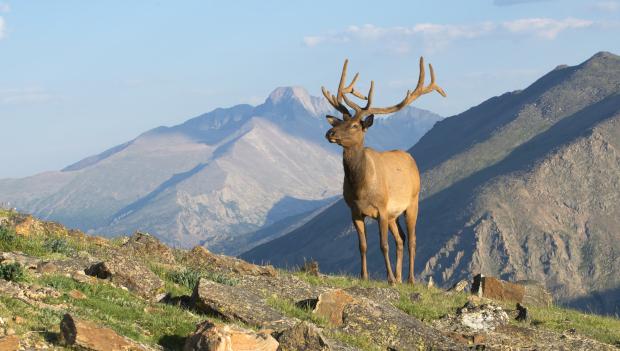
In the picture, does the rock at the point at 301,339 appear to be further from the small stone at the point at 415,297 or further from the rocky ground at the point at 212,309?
the small stone at the point at 415,297

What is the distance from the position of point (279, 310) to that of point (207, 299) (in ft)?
5.61

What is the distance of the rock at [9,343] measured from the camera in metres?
10.2

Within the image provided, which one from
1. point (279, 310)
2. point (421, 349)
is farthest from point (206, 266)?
point (421, 349)

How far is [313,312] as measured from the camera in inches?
615

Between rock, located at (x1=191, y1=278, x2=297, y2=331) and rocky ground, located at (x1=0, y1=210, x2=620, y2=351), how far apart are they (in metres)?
0.02

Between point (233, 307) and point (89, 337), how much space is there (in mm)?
3816

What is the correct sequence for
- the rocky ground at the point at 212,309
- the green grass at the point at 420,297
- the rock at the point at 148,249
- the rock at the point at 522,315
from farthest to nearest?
1. the rock at the point at 148,249
2. the rock at the point at 522,315
3. the green grass at the point at 420,297
4. the rocky ground at the point at 212,309

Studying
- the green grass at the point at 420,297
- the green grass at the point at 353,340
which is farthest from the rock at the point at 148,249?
the green grass at the point at 353,340

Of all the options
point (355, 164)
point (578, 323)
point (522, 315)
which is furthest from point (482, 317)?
point (355, 164)

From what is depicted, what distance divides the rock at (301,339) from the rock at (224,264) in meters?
6.92

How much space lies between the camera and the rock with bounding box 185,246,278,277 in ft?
64.5

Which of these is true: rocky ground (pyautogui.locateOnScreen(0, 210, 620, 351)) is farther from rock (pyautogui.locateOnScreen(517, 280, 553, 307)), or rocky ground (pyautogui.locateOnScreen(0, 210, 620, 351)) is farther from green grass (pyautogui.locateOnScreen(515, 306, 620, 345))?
rock (pyautogui.locateOnScreen(517, 280, 553, 307))

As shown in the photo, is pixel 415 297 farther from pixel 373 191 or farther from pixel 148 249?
pixel 148 249

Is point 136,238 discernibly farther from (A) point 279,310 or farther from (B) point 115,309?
(B) point 115,309
